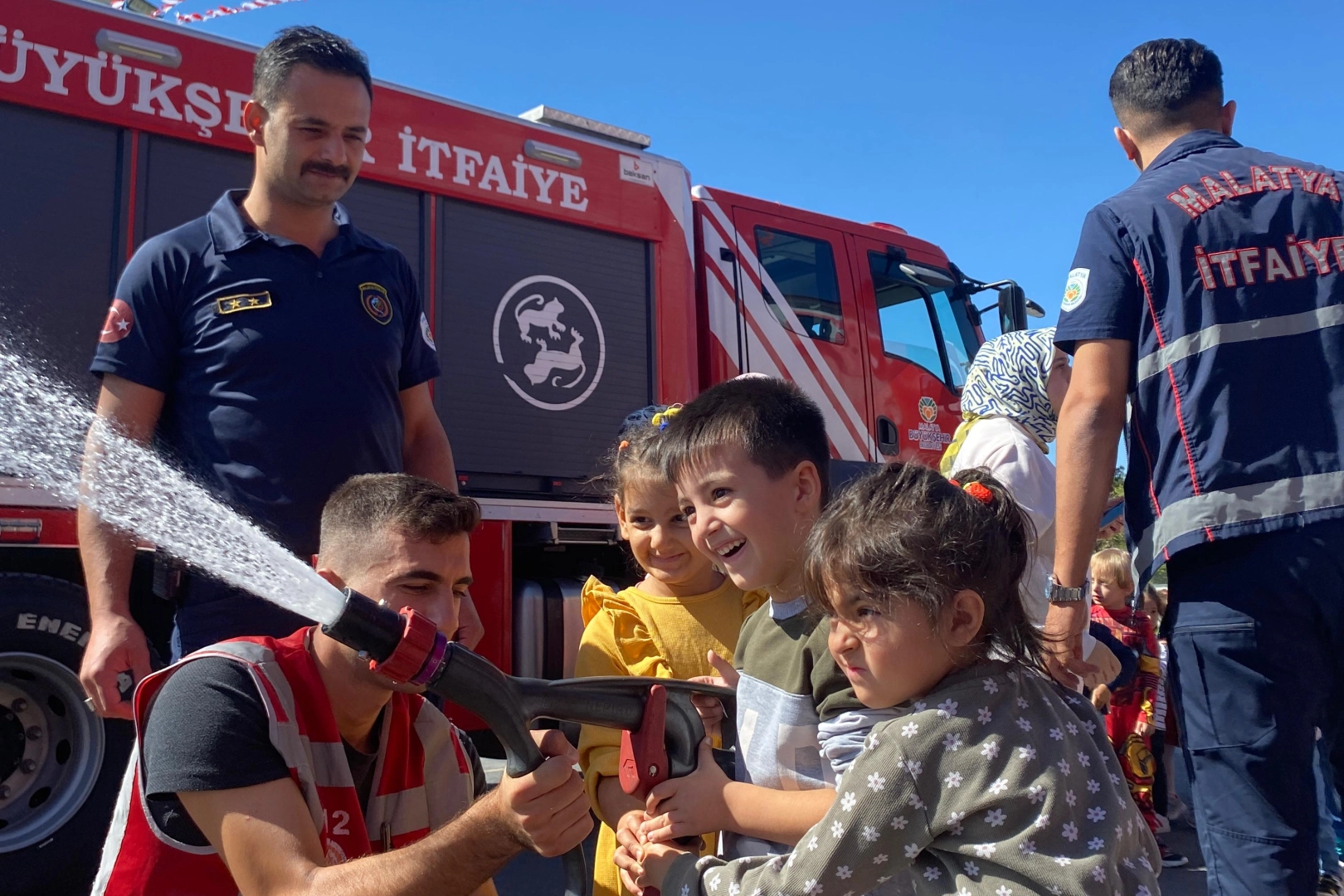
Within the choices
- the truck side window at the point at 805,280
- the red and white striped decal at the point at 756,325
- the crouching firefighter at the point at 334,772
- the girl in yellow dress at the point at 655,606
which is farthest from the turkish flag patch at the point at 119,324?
the truck side window at the point at 805,280

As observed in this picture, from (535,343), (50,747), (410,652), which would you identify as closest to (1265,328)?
(410,652)

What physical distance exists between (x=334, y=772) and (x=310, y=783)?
0.30 ft

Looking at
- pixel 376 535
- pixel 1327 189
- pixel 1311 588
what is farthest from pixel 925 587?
pixel 1327 189

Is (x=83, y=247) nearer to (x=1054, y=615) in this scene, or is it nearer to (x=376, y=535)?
(x=376, y=535)

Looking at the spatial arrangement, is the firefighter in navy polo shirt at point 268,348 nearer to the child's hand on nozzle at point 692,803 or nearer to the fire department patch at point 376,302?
the fire department patch at point 376,302

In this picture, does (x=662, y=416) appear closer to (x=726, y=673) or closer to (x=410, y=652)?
(x=726, y=673)

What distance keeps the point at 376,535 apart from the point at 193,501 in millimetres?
619

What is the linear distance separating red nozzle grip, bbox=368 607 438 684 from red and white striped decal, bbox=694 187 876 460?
5.18 metres

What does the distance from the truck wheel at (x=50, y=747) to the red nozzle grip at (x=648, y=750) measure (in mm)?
3286

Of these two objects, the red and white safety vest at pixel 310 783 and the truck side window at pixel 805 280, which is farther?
the truck side window at pixel 805 280

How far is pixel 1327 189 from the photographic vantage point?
2648 millimetres

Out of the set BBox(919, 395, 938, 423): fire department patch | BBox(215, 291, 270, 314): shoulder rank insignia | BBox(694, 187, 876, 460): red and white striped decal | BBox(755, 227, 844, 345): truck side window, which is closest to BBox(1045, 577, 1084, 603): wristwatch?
BBox(215, 291, 270, 314): shoulder rank insignia

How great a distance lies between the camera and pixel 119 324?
2701mm

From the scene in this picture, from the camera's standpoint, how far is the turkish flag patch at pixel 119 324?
2688 mm
